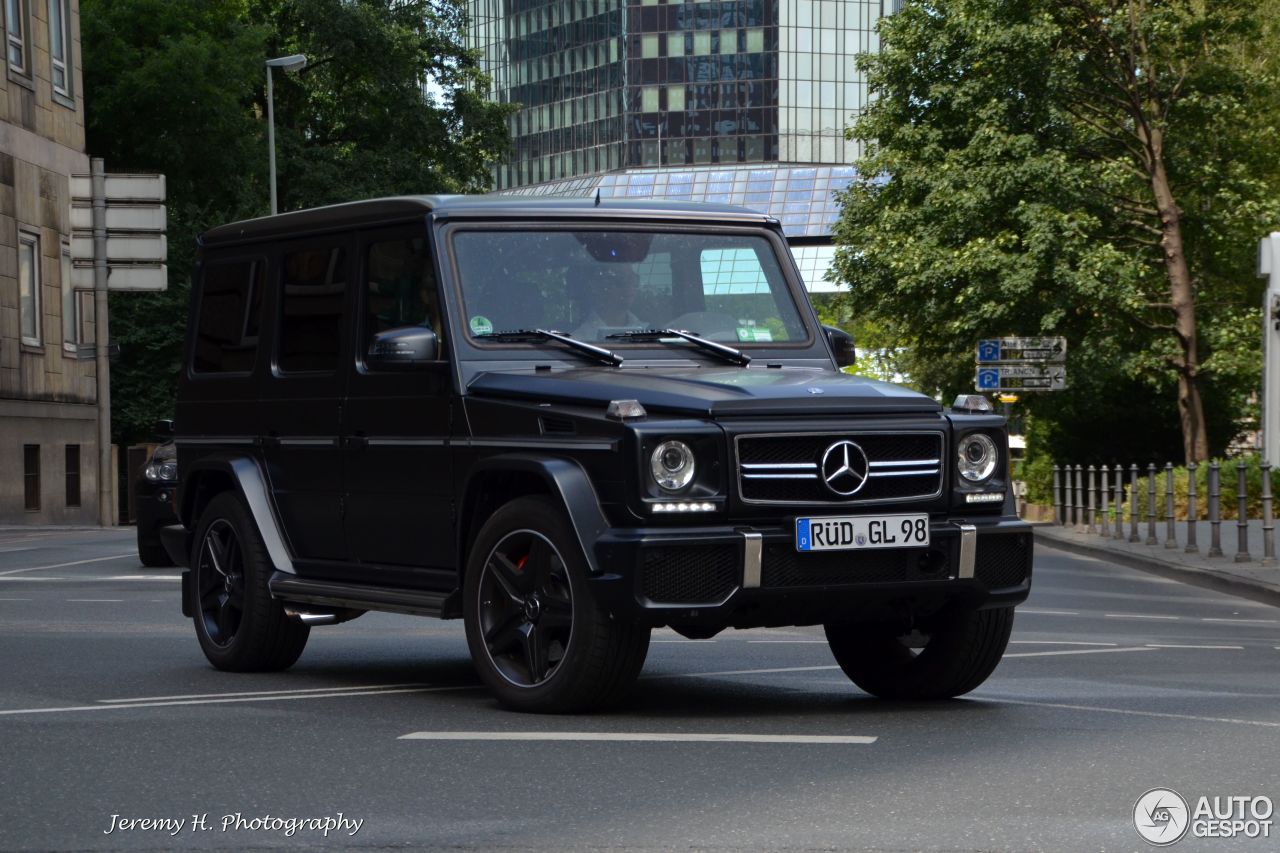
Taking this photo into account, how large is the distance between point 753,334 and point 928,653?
5.30 feet

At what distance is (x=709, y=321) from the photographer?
939 centimetres

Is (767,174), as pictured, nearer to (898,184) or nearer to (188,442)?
(898,184)

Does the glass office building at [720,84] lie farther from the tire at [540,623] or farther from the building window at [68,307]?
the tire at [540,623]

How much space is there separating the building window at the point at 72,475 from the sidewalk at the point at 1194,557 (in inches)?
635

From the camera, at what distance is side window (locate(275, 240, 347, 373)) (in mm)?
9781

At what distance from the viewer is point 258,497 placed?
33.1ft

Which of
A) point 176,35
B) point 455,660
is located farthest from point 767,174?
point 455,660

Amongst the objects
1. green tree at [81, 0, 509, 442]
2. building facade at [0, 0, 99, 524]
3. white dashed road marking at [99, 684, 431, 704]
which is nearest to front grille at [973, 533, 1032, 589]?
white dashed road marking at [99, 684, 431, 704]

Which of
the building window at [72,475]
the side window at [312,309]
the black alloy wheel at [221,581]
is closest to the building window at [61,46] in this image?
the building window at [72,475]

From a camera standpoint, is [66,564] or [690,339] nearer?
[690,339]

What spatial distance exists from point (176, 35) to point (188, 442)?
40.0 m

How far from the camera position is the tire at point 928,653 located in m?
8.57

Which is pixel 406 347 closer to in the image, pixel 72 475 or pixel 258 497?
pixel 258 497

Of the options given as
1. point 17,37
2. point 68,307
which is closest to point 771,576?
point 17,37
